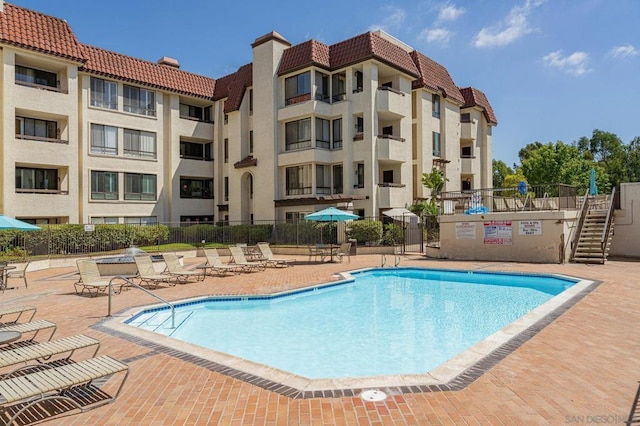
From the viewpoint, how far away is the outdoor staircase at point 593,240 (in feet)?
61.9

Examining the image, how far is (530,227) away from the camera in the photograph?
65.4 feet

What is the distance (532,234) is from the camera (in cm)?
1989

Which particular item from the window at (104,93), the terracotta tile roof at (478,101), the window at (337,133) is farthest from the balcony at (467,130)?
the window at (104,93)

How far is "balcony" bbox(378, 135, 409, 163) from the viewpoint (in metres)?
28.2

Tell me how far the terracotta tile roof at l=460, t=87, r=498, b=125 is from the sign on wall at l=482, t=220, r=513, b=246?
20500mm

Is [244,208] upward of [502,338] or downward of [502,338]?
upward

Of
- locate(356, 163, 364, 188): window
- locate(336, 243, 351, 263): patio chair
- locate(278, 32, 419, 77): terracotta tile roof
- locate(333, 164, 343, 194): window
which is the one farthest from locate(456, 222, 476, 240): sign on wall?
A: locate(278, 32, 419, 77): terracotta tile roof

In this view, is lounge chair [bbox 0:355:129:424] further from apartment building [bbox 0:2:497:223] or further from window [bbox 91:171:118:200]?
window [bbox 91:171:118:200]

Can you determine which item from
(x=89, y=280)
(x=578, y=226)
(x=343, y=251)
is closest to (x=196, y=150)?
(x=343, y=251)

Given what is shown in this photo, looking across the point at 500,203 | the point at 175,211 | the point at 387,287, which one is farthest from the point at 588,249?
the point at 175,211

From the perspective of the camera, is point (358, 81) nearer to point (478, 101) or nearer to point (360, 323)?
point (478, 101)

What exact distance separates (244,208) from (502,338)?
2753 centimetres

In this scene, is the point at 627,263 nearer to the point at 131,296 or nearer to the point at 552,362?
the point at 552,362

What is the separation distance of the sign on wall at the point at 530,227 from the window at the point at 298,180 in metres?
13.8
